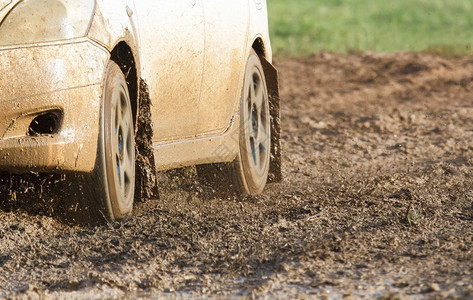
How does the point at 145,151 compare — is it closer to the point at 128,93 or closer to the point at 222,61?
the point at 128,93

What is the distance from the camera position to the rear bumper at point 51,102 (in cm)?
495

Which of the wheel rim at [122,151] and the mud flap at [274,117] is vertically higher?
the wheel rim at [122,151]

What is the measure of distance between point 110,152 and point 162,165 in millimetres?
928

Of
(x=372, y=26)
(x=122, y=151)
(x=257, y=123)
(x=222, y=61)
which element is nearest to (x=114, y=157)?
(x=122, y=151)

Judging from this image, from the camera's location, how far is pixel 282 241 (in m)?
5.36

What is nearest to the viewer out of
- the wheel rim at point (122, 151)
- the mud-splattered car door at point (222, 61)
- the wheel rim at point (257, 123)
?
the wheel rim at point (122, 151)

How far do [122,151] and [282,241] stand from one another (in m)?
Result: 1.03

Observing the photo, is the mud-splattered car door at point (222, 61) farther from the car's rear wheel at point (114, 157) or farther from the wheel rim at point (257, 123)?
the car's rear wheel at point (114, 157)

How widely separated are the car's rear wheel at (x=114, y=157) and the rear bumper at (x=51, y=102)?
10 centimetres

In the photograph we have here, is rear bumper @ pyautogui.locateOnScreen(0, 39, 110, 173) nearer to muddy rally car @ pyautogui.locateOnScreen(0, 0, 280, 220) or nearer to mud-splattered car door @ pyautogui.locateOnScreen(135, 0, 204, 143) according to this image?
muddy rally car @ pyautogui.locateOnScreen(0, 0, 280, 220)

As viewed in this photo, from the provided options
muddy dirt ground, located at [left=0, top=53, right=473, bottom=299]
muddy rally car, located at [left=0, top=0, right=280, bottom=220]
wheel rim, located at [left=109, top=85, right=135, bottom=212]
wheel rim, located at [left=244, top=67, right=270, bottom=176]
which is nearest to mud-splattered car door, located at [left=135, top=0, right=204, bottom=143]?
muddy rally car, located at [left=0, top=0, right=280, bottom=220]

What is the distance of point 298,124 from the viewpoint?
466 inches

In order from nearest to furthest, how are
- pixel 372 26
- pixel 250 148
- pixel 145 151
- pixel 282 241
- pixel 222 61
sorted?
1. pixel 282 241
2. pixel 145 151
3. pixel 222 61
4. pixel 250 148
5. pixel 372 26

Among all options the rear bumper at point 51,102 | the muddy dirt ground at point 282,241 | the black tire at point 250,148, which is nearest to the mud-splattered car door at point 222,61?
the black tire at point 250,148
